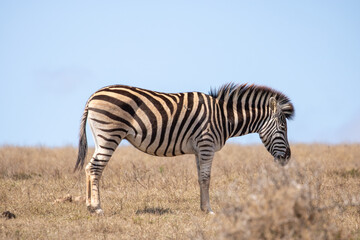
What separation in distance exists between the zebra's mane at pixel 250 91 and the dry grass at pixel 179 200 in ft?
4.29

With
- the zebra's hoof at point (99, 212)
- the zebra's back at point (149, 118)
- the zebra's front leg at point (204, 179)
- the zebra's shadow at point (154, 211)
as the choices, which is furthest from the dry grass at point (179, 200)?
the zebra's back at point (149, 118)

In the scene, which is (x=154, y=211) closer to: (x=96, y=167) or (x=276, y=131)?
(x=96, y=167)

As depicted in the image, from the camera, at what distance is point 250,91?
36.6 feet

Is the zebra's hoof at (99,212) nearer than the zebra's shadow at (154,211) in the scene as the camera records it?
Yes

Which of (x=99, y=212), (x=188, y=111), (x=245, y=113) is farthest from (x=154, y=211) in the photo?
(x=245, y=113)

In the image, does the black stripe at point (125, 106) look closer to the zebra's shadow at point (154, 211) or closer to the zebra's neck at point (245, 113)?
the zebra's shadow at point (154, 211)

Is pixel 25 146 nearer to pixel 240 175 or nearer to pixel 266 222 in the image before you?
pixel 240 175

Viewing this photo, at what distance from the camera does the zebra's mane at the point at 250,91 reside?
10953 mm

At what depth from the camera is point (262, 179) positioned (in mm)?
5520

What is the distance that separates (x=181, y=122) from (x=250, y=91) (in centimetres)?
203

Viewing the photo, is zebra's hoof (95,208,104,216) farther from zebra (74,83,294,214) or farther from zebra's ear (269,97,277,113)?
zebra's ear (269,97,277,113)

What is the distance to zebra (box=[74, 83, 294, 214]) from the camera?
31.6ft

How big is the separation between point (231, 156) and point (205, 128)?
892cm

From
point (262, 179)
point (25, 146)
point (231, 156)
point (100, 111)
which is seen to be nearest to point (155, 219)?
point (100, 111)
